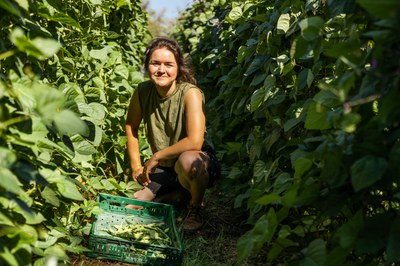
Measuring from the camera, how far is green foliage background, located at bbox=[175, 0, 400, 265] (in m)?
1.31

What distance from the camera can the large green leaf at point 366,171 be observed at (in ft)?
4.20

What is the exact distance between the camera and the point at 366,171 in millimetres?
1296

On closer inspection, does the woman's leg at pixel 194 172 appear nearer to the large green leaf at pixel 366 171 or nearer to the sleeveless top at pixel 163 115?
the sleeveless top at pixel 163 115

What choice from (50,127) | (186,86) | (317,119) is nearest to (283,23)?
(186,86)

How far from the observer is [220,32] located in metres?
4.70

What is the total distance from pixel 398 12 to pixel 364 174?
0.37 m

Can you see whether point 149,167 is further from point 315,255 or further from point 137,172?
point 315,255

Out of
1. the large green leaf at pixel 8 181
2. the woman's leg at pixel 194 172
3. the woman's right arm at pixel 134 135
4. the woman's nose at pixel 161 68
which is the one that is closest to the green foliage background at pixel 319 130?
the woman's leg at pixel 194 172

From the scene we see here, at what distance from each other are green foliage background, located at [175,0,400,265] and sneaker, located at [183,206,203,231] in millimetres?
257

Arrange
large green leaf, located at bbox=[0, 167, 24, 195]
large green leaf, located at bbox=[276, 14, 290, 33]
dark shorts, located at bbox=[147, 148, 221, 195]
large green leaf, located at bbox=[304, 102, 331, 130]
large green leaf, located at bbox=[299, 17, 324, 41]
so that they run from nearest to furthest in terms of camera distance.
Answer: large green leaf, located at bbox=[0, 167, 24, 195]
large green leaf, located at bbox=[299, 17, 324, 41]
large green leaf, located at bbox=[304, 102, 331, 130]
large green leaf, located at bbox=[276, 14, 290, 33]
dark shorts, located at bbox=[147, 148, 221, 195]

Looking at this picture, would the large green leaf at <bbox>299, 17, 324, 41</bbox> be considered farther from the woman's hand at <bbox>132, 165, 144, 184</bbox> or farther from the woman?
the woman's hand at <bbox>132, 165, 144, 184</bbox>

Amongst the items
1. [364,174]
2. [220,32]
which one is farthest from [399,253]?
[220,32]

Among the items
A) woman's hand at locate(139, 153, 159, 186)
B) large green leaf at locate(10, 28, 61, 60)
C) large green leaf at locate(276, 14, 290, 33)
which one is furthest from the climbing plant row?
large green leaf at locate(276, 14, 290, 33)

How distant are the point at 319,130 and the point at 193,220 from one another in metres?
1.06
